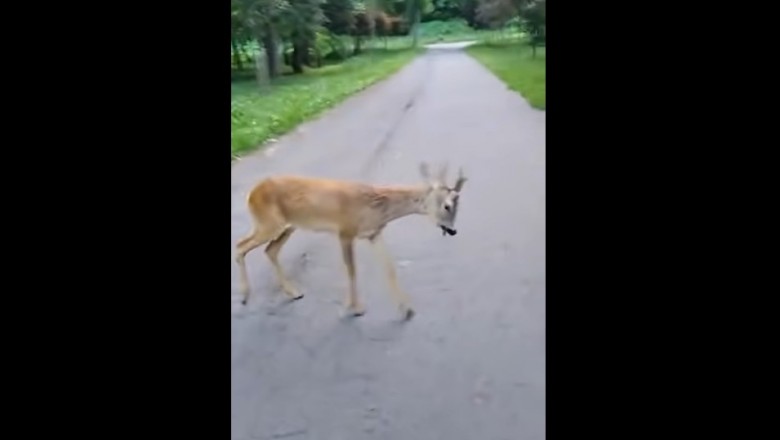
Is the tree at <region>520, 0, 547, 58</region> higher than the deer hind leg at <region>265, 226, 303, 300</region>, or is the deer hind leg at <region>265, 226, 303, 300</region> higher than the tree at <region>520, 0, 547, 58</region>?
the tree at <region>520, 0, 547, 58</region>

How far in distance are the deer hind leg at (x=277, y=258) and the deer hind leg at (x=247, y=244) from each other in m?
0.01

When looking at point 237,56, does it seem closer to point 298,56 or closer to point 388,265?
point 298,56

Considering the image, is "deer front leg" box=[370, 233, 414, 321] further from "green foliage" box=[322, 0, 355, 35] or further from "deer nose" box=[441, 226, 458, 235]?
"green foliage" box=[322, 0, 355, 35]

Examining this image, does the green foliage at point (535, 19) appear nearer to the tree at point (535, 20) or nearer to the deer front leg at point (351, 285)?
the tree at point (535, 20)

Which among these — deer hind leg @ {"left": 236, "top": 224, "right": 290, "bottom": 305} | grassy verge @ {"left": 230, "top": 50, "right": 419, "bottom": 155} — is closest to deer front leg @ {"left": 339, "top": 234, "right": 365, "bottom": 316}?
deer hind leg @ {"left": 236, "top": 224, "right": 290, "bottom": 305}

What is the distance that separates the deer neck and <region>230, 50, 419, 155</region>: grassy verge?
188mm

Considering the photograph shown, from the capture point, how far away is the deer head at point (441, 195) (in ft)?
5.75

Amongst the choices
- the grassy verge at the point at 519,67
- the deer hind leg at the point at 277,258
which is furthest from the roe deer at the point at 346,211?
the grassy verge at the point at 519,67

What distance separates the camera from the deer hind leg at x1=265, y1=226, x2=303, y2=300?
1758mm

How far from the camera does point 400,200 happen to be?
5.75 ft

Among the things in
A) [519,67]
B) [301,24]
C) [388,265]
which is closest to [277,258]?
[388,265]
